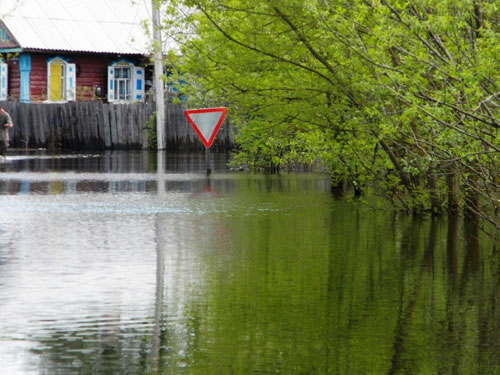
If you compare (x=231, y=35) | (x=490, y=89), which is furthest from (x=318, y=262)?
(x=231, y=35)

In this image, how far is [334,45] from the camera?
11398mm

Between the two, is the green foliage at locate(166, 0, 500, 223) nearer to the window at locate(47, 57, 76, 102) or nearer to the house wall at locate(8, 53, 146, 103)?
the house wall at locate(8, 53, 146, 103)

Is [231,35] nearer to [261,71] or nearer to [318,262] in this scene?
[261,71]

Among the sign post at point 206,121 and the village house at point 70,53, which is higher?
the village house at point 70,53

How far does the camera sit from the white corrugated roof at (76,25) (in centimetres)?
5414

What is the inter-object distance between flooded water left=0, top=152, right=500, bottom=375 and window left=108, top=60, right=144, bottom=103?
40816 mm

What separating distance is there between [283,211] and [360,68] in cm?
327

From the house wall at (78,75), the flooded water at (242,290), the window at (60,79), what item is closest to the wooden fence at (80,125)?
the house wall at (78,75)

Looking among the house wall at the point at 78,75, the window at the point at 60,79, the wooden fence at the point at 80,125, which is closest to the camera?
the wooden fence at the point at 80,125

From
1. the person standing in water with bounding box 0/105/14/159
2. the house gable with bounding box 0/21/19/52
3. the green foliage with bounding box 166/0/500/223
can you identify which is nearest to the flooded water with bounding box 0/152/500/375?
the green foliage with bounding box 166/0/500/223

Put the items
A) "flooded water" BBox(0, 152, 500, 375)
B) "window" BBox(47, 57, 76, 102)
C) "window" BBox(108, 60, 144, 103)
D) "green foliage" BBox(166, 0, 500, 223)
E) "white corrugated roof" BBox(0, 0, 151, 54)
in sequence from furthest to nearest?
"window" BBox(108, 60, 144, 103) < "window" BBox(47, 57, 76, 102) < "white corrugated roof" BBox(0, 0, 151, 54) < "green foliage" BBox(166, 0, 500, 223) < "flooded water" BBox(0, 152, 500, 375)

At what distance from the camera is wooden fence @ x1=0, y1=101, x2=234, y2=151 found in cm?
4731

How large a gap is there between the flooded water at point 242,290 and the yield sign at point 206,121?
8231 millimetres

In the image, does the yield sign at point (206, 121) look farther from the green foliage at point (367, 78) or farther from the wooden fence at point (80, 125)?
the wooden fence at point (80, 125)
